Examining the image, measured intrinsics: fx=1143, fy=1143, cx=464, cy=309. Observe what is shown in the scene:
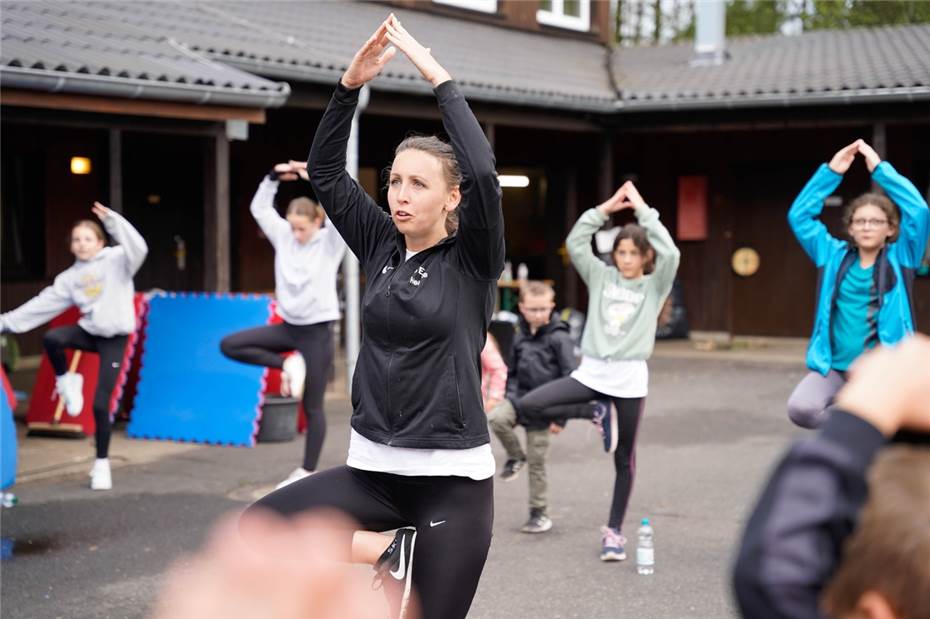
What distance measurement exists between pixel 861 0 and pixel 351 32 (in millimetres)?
19363

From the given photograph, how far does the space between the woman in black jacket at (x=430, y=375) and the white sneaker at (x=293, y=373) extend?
3218 mm

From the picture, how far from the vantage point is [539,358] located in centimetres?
641

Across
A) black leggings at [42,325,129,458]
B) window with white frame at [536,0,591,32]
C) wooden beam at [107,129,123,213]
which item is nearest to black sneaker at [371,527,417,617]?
black leggings at [42,325,129,458]

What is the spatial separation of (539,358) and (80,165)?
9338 millimetres

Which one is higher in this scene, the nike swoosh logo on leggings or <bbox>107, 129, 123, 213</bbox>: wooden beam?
<bbox>107, 129, 123, 213</bbox>: wooden beam

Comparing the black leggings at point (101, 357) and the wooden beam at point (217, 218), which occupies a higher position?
the wooden beam at point (217, 218)

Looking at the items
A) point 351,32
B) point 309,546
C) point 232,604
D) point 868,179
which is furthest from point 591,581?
point 868,179

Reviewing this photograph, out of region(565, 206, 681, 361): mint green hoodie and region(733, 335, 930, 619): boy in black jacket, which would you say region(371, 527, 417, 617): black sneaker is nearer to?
region(733, 335, 930, 619): boy in black jacket

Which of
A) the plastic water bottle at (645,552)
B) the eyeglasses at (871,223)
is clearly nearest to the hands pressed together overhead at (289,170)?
the plastic water bottle at (645,552)

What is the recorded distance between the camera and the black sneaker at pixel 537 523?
6379mm

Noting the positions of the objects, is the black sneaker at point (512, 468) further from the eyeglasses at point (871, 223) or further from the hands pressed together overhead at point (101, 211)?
the hands pressed together overhead at point (101, 211)

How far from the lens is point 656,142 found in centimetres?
1777

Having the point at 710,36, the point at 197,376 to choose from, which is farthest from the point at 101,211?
the point at 710,36

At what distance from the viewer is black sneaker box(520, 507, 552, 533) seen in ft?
20.9
